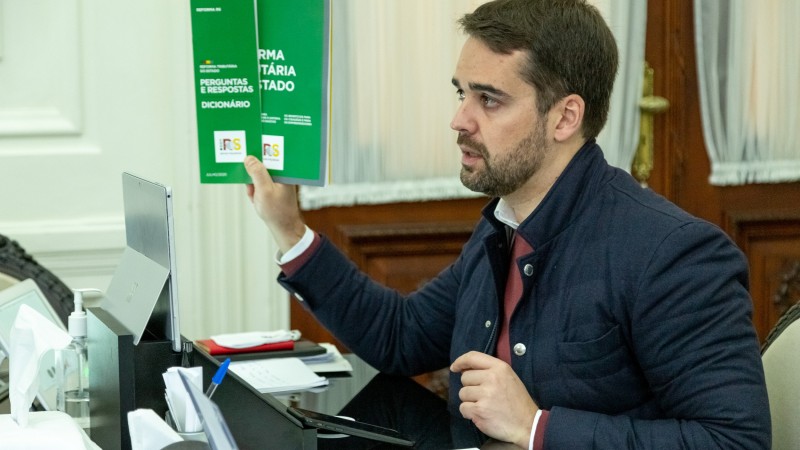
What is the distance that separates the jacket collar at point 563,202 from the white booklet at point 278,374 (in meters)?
0.53

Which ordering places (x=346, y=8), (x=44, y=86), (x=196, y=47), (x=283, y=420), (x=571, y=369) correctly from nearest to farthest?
(x=283, y=420) < (x=571, y=369) < (x=196, y=47) < (x=44, y=86) < (x=346, y=8)

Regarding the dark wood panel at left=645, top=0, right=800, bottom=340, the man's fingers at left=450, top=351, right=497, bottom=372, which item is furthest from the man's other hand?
the dark wood panel at left=645, top=0, right=800, bottom=340

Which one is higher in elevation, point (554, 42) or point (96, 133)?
point (554, 42)

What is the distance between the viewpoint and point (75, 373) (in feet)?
6.00

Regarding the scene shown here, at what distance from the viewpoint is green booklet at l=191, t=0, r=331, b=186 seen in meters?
2.04

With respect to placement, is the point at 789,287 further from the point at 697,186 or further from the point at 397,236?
the point at 397,236

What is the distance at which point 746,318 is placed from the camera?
171 cm

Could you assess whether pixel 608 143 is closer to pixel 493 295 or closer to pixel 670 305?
pixel 493 295

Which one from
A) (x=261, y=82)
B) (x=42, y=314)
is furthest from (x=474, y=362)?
(x=42, y=314)

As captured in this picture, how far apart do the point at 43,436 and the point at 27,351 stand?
0.15 meters

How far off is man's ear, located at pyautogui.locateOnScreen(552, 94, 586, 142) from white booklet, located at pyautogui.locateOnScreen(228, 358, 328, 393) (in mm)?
659

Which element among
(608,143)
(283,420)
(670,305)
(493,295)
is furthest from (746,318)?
(608,143)

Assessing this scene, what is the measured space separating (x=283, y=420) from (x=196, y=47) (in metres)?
0.80

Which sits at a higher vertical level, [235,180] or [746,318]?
[235,180]
